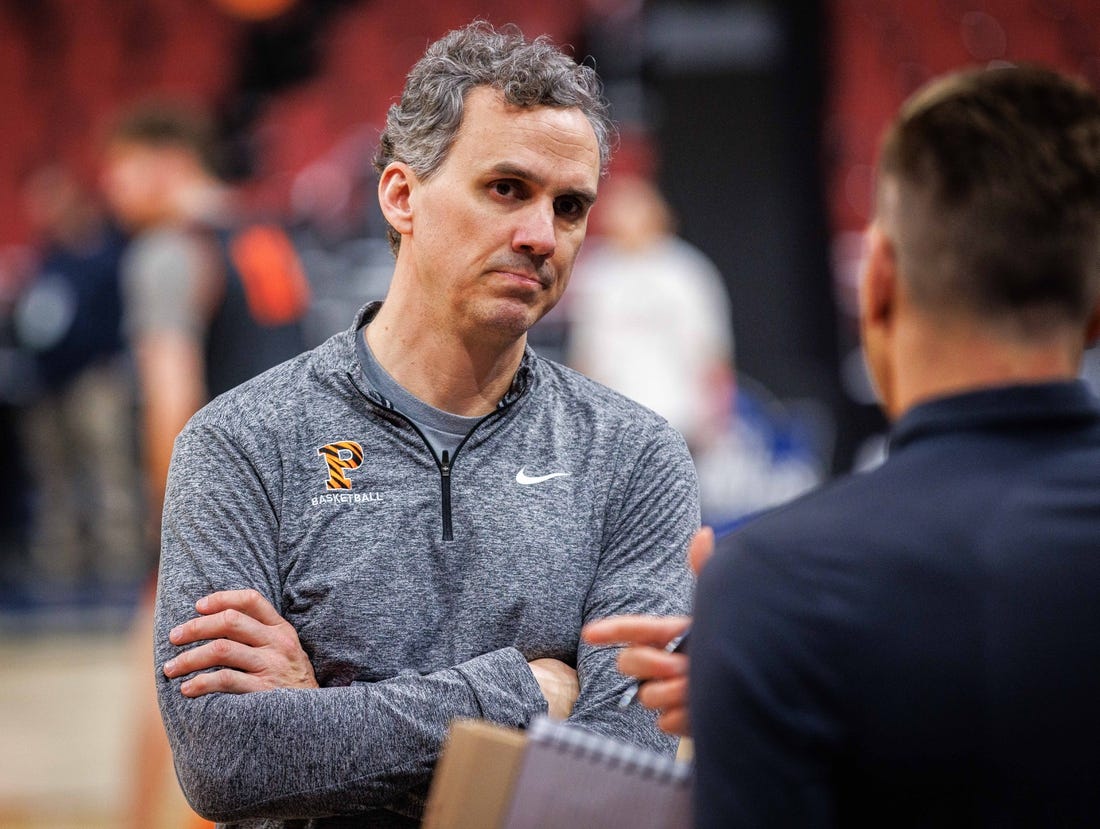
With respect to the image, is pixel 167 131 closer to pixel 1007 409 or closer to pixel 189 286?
pixel 189 286

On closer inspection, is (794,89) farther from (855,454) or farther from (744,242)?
(855,454)

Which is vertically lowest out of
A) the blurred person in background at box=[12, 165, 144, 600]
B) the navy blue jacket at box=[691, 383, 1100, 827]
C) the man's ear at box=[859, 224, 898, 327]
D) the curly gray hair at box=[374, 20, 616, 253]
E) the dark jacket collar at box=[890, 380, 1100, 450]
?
the blurred person in background at box=[12, 165, 144, 600]

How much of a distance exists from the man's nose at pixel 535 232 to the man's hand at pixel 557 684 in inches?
22.9

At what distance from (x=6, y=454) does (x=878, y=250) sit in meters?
7.93

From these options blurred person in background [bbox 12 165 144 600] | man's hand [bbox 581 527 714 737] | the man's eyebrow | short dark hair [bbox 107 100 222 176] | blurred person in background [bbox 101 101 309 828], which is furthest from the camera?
blurred person in background [bbox 12 165 144 600]

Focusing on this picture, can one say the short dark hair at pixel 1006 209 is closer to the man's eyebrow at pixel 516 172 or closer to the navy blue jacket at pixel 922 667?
the navy blue jacket at pixel 922 667

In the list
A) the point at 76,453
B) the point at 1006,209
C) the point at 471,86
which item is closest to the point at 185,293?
the point at 471,86

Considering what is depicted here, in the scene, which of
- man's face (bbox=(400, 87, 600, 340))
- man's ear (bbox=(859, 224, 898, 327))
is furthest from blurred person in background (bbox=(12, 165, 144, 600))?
man's ear (bbox=(859, 224, 898, 327))

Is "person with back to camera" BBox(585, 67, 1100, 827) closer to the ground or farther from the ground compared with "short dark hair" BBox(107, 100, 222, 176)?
closer to the ground

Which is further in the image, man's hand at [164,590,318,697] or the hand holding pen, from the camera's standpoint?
man's hand at [164,590,318,697]

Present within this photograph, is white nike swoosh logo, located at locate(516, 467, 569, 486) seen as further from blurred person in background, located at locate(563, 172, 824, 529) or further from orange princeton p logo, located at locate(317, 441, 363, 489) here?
blurred person in background, located at locate(563, 172, 824, 529)

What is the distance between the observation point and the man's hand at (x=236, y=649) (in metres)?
1.64

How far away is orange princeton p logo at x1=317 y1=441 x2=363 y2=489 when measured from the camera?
1.80 meters

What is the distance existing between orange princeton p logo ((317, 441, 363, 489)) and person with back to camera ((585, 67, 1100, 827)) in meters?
0.81
